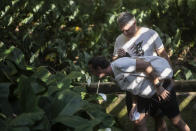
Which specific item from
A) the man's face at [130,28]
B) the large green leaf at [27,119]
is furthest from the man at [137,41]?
the large green leaf at [27,119]

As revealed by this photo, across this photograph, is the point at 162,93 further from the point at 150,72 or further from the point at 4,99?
the point at 4,99

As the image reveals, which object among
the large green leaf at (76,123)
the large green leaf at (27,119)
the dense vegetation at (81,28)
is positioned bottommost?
the dense vegetation at (81,28)

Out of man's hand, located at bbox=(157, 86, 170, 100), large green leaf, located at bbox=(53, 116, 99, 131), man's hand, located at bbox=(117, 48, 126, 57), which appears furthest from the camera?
man's hand, located at bbox=(117, 48, 126, 57)

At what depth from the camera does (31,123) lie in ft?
4.46

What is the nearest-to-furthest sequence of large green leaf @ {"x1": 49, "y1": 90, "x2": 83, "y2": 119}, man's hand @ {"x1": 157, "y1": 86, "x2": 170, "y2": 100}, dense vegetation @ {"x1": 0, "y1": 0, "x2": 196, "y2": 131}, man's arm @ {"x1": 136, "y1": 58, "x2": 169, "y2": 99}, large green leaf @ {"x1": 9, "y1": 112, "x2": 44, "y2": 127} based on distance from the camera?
1. large green leaf @ {"x1": 9, "y1": 112, "x2": 44, "y2": 127}
2. large green leaf @ {"x1": 49, "y1": 90, "x2": 83, "y2": 119}
3. man's arm @ {"x1": 136, "y1": 58, "x2": 169, "y2": 99}
4. man's hand @ {"x1": 157, "y1": 86, "x2": 170, "y2": 100}
5. dense vegetation @ {"x1": 0, "y1": 0, "x2": 196, "y2": 131}

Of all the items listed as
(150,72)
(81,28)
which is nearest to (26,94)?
(150,72)

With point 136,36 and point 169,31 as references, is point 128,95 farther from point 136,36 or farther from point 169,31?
point 169,31

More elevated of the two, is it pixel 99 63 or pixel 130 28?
pixel 130 28

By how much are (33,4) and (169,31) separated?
1915 millimetres

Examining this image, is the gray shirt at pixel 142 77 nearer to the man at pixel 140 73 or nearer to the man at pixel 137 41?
the man at pixel 140 73

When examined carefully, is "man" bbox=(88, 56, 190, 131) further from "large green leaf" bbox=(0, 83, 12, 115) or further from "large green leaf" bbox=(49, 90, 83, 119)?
"large green leaf" bbox=(0, 83, 12, 115)

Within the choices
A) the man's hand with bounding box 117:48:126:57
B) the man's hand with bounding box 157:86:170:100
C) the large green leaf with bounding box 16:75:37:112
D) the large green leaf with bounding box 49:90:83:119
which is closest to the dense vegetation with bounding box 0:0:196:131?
the man's hand with bounding box 117:48:126:57

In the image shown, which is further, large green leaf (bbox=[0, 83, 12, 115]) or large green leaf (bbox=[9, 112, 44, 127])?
large green leaf (bbox=[0, 83, 12, 115])

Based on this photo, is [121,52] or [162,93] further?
[121,52]
